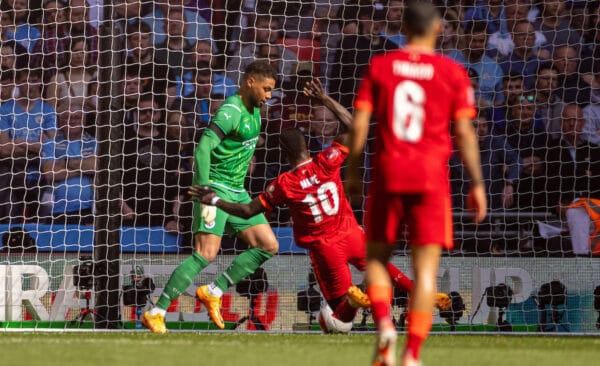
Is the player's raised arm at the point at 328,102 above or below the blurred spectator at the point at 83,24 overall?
below

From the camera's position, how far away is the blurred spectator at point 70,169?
1022cm

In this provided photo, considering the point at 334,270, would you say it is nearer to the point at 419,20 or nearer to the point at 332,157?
the point at 332,157

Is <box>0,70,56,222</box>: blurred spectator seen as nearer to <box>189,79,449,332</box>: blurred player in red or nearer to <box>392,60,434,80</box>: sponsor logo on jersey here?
<box>189,79,449,332</box>: blurred player in red

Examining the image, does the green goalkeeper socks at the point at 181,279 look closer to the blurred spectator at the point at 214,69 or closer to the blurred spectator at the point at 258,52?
the blurred spectator at the point at 214,69

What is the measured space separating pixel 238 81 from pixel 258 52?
33 centimetres

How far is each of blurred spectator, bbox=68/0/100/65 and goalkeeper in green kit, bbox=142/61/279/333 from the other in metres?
2.76

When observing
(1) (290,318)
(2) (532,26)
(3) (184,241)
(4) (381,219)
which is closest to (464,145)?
(4) (381,219)

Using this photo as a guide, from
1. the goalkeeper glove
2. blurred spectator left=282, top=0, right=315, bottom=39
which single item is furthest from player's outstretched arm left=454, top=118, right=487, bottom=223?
blurred spectator left=282, top=0, right=315, bottom=39

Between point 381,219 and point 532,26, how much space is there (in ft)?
21.6

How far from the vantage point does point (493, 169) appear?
402 inches

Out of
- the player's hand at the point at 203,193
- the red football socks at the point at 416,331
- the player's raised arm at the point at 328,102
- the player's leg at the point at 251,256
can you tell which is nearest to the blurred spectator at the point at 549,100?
the player's raised arm at the point at 328,102

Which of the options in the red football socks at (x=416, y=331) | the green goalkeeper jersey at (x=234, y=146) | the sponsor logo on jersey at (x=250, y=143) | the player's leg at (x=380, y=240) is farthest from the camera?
the sponsor logo on jersey at (x=250, y=143)

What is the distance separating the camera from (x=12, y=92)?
10.5 metres

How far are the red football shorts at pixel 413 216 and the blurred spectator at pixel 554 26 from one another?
20.8 feet
